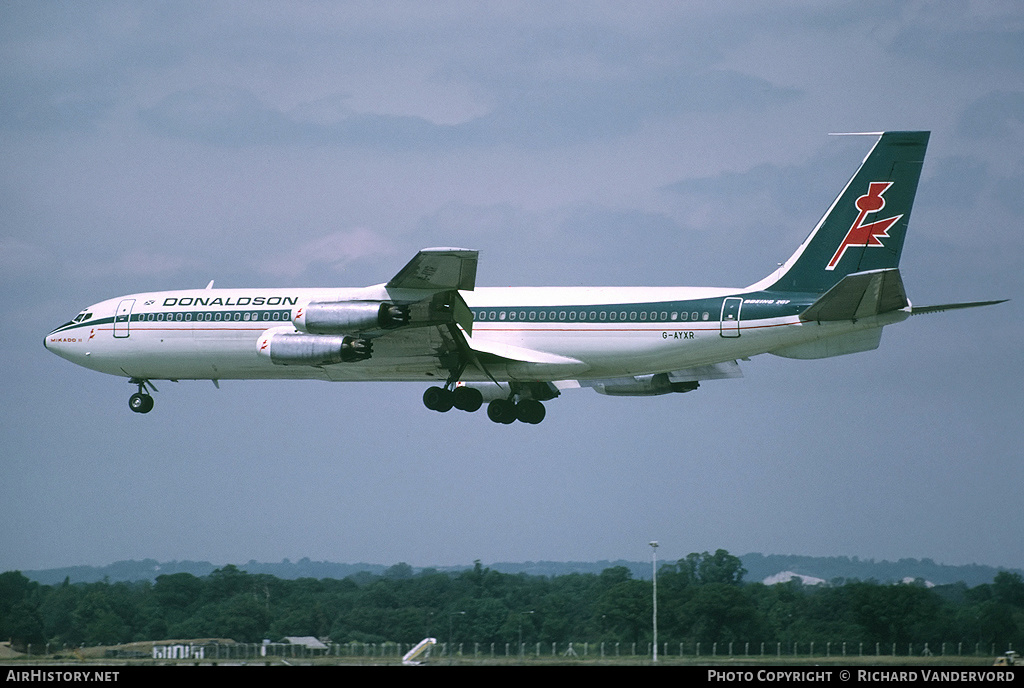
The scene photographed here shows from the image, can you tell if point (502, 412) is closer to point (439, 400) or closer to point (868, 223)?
point (439, 400)

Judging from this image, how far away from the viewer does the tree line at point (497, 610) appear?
41969mm

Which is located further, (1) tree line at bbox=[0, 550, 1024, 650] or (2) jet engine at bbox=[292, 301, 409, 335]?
(1) tree line at bbox=[0, 550, 1024, 650]

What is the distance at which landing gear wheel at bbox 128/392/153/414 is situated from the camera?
148 ft

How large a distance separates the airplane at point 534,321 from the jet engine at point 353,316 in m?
0.04

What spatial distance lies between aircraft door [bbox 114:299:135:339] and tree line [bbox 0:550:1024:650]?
9417 millimetres

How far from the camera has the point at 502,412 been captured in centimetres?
4331

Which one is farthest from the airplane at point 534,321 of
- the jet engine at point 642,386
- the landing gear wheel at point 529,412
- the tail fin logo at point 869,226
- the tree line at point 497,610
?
the tree line at point 497,610

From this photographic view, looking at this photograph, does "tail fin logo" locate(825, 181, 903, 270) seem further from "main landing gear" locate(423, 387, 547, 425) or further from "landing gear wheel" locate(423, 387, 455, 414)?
"landing gear wheel" locate(423, 387, 455, 414)

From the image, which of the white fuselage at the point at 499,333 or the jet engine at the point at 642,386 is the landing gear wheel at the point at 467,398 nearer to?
the white fuselage at the point at 499,333

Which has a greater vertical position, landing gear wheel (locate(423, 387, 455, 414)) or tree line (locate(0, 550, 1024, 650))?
landing gear wheel (locate(423, 387, 455, 414))

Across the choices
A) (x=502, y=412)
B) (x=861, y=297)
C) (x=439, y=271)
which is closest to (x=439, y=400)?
(x=502, y=412)

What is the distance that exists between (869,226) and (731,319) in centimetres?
503

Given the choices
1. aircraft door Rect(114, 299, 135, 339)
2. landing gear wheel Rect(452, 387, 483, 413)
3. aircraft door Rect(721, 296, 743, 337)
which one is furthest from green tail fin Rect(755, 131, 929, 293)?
aircraft door Rect(114, 299, 135, 339)
